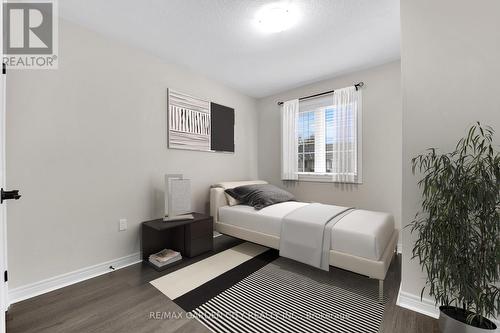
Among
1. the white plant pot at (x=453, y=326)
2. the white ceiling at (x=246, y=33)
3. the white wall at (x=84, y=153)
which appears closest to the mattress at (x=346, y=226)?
the white plant pot at (x=453, y=326)

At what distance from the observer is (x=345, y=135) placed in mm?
3084

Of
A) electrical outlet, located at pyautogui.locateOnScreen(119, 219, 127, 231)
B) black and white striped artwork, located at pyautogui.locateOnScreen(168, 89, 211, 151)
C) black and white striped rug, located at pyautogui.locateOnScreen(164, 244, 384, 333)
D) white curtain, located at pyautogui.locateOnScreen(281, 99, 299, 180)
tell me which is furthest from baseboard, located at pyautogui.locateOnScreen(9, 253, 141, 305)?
white curtain, located at pyautogui.locateOnScreen(281, 99, 299, 180)

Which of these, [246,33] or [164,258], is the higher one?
[246,33]

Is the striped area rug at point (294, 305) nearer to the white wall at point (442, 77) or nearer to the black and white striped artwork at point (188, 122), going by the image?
the white wall at point (442, 77)

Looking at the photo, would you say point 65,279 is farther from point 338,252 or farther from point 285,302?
point 338,252

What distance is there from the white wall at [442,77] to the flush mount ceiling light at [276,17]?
2.91 ft

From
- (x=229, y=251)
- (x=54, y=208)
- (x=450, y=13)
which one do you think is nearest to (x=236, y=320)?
(x=229, y=251)

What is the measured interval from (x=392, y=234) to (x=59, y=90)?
3.58m

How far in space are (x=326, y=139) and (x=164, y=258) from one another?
282 cm

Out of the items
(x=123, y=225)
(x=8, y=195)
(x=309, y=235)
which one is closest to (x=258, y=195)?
(x=309, y=235)

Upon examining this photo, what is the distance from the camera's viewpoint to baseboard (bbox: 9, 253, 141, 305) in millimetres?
1722

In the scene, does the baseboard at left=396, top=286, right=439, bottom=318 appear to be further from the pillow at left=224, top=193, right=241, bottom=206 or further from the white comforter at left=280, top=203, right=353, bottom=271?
the pillow at left=224, top=193, right=241, bottom=206

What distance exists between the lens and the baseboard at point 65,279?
1.72 m
